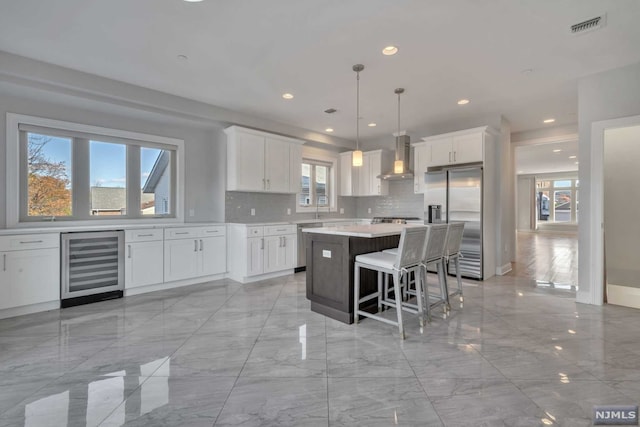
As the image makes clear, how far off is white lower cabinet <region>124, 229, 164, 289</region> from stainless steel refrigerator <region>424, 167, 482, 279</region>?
4.44m

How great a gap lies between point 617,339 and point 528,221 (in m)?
13.3

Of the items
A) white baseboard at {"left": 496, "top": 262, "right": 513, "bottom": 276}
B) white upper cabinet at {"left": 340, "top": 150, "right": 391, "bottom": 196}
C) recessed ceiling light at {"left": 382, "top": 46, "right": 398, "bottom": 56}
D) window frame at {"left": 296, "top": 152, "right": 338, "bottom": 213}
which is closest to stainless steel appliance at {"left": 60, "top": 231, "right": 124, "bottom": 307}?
window frame at {"left": 296, "top": 152, "right": 338, "bottom": 213}

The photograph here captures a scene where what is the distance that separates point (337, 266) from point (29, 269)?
10.9ft

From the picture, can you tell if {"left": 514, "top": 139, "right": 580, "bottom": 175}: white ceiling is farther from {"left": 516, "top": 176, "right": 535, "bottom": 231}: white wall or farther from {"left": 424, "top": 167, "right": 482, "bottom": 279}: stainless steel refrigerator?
{"left": 424, "top": 167, "right": 482, "bottom": 279}: stainless steel refrigerator

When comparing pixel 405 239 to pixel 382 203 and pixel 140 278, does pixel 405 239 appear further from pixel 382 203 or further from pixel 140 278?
pixel 382 203

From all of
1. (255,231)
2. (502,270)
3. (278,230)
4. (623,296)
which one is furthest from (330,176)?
(623,296)

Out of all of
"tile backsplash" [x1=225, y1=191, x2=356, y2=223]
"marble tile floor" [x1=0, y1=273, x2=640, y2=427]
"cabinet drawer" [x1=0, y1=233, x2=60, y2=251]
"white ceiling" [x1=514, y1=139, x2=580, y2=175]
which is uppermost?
"white ceiling" [x1=514, y1=139, x2=580, y2=175]

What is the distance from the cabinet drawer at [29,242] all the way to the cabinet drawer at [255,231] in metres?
2.24

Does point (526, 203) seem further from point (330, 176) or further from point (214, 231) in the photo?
point (214, 231)

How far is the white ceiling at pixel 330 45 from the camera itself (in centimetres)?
232

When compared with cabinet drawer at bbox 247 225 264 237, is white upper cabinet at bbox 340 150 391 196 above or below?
above

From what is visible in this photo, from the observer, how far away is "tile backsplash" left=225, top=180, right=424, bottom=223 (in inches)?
202

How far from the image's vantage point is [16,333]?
106 inches

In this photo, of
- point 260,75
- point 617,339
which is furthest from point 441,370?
point 260,75
